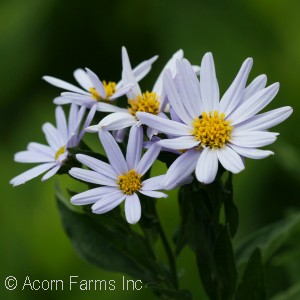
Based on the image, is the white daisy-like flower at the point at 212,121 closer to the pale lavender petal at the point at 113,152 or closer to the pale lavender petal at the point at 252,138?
the pale lavender petal at the point at 252,138

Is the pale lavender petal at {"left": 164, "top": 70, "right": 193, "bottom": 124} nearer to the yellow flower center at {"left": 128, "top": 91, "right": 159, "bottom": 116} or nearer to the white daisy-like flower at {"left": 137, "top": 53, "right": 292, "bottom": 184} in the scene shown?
the white daisy-like flower at {"left": 137, "top": 53, "right": 292, "bottom": 184}

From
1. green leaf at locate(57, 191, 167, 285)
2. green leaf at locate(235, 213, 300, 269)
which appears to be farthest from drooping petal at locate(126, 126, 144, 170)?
green leaf at locate(235, 213, 300, 269)

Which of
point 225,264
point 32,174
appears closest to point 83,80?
point 32,174

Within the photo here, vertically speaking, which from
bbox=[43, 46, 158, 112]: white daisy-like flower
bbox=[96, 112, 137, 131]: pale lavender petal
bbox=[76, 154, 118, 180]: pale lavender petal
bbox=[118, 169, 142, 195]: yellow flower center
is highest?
bbox=[43, 46, 158, 112]: white daisy-like flower

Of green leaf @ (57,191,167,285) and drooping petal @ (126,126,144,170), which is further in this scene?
green leaf @ (57,191,167,285)

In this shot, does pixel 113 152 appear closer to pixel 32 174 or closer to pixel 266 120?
pixel 32 174

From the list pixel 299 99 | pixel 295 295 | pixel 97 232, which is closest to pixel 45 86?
pixel 299 99

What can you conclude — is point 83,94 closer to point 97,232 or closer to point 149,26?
point 97,232
